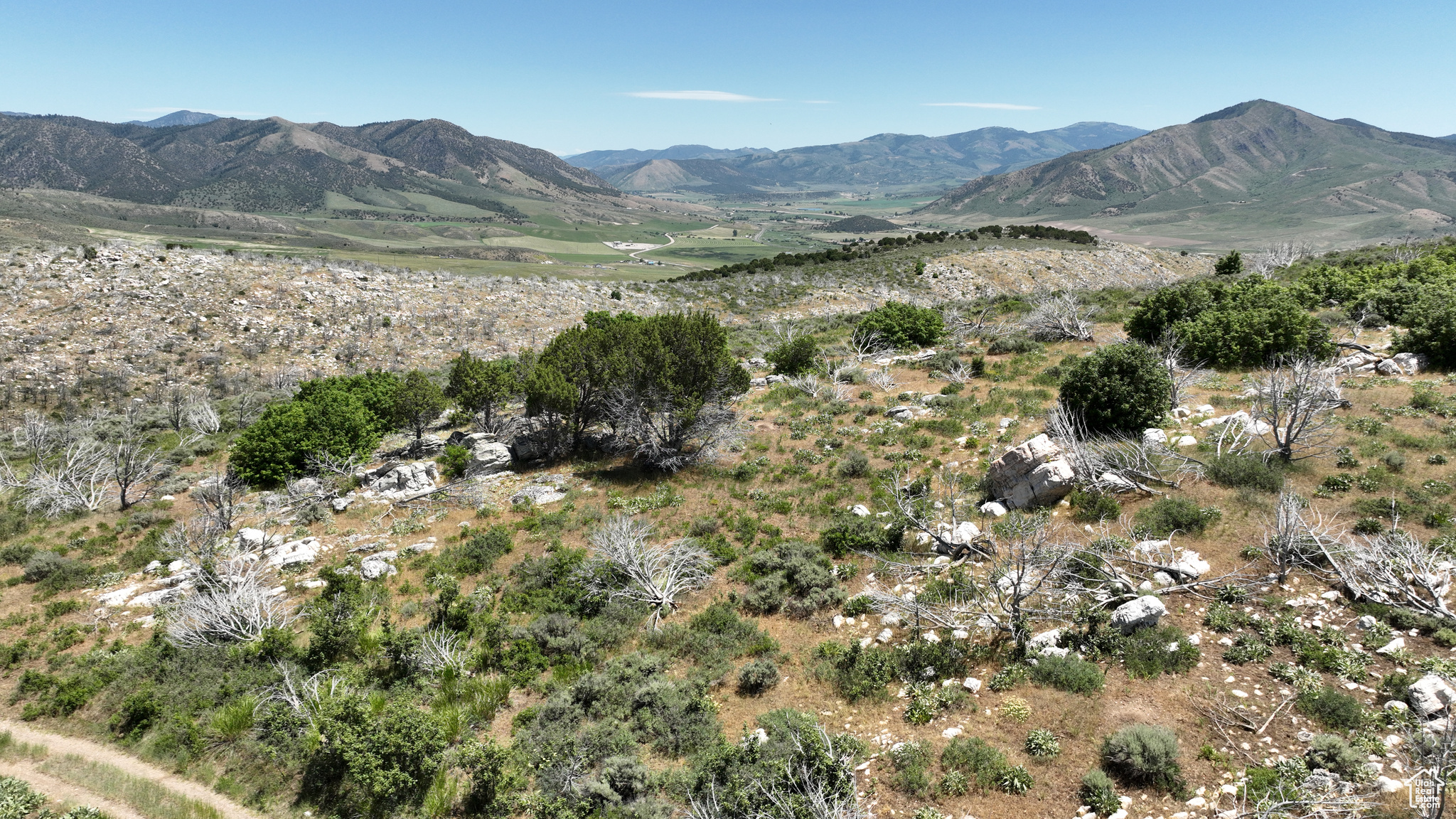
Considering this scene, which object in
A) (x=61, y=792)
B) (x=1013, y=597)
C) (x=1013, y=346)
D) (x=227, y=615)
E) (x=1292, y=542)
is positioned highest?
(x=1013, y=346)

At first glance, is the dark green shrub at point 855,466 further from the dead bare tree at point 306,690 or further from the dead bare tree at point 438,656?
the dead bare tree at point 306,690

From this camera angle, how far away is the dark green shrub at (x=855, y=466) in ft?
60.7

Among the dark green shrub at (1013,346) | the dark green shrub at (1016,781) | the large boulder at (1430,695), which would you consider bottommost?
the dark green shrub at (1016,781)

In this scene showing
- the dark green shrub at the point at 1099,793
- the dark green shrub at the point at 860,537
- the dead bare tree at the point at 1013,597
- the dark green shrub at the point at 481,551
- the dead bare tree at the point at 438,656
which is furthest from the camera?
the dark green shrub at the point at 481,551

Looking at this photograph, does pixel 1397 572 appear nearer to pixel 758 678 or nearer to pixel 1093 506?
pixel 1093 506

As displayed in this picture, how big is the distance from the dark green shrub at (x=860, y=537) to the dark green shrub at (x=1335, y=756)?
7.62 m

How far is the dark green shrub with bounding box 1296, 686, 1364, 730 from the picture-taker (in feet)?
25.7

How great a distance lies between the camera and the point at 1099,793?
7.67 m

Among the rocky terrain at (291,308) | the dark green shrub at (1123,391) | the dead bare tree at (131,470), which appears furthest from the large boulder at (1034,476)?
the rocky terrain at (291,308)

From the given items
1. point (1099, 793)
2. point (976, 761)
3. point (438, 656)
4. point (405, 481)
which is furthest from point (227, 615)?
point (1099, 793)

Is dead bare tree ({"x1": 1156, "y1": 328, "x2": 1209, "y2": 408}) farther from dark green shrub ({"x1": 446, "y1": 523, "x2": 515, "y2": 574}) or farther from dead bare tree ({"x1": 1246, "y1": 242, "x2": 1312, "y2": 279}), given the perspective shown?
dead bare tree ({"x1": 1246, "y1": 242, "x2": 1312, "y2": 279})

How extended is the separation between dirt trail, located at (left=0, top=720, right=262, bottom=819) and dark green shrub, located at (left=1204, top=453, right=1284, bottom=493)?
1987 cm

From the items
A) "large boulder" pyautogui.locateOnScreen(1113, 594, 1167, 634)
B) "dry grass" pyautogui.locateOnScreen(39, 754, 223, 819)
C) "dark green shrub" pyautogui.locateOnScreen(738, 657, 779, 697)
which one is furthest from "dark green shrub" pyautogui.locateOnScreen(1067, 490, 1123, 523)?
"dry grass" pyautogui.locateOnScreen(39, 754, 223, 819)

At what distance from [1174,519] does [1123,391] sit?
5.71m
